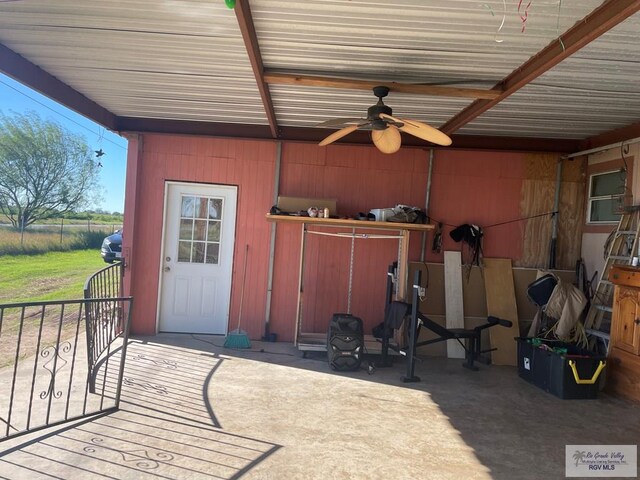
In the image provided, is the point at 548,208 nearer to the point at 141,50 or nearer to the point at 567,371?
the point at 567,371

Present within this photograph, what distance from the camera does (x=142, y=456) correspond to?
108 inches

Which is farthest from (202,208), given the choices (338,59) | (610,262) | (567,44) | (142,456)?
(610,262)

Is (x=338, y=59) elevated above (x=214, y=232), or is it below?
above

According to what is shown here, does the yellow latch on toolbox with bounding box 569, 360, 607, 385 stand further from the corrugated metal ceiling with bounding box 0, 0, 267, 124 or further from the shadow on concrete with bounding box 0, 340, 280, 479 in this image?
the corrugated metal ceiling with bounding box 0, 0, 267, 124

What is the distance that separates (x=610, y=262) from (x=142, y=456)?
17.0 ft

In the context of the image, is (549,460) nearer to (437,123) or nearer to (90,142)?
(437,123)

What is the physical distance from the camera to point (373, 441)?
3.15 meters

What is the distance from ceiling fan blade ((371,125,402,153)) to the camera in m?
3.95

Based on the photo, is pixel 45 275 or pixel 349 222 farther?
pixel 45 275

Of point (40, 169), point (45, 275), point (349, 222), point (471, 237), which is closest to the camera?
point (349, 222)

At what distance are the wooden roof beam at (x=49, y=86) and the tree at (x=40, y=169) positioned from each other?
9.33 metres

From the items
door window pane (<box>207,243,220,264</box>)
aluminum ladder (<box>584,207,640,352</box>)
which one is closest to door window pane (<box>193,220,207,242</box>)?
door window pane (<box>207,243,220,264</box>)

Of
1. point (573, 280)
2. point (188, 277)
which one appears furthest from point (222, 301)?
point (573, 280)

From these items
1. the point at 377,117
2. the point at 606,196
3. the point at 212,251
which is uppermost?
the point at 377,117
